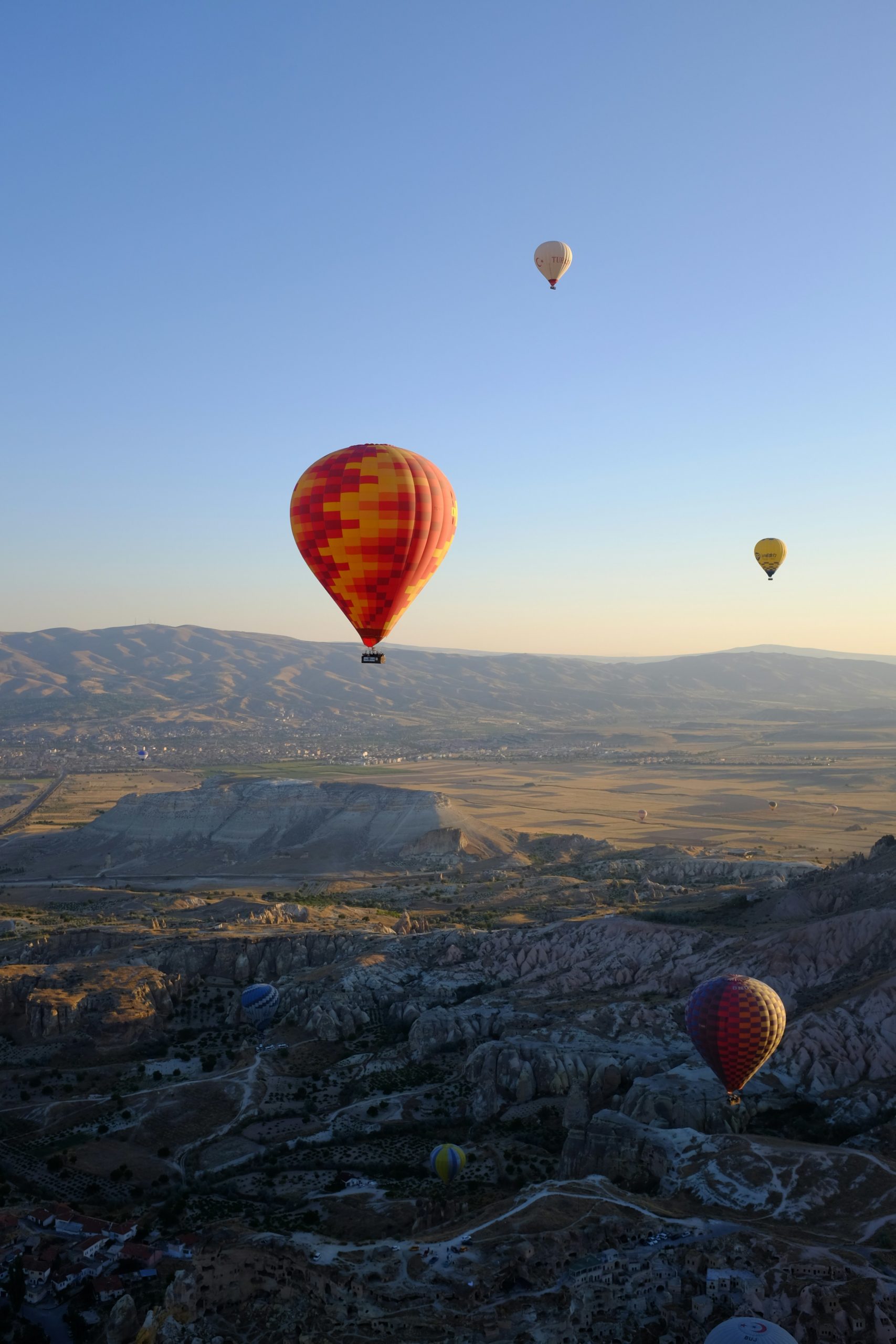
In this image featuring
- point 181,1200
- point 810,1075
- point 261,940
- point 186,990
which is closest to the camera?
point 181,1200

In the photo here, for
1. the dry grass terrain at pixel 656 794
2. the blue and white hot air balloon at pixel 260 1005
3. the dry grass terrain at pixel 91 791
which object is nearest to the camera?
the blue and white hot air balloon at pixel 260 1005

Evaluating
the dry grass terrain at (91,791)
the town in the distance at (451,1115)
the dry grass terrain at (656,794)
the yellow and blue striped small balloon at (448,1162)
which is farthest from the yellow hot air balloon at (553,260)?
the dry grass terrain at (91,791)

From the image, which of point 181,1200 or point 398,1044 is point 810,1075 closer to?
point 398,1044

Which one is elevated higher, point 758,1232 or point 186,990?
point 758,1232

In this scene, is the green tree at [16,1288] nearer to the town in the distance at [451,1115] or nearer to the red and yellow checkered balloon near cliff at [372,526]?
the town in the distance at [451,1115]

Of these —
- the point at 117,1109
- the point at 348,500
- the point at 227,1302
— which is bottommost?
the point at 117,1109

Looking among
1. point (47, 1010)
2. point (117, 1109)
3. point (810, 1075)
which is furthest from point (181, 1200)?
point (810, 1075)

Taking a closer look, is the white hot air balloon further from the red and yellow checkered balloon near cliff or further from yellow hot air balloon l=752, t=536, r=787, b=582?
yellow hot air balloon l=752, t=536, r=787, b=582
